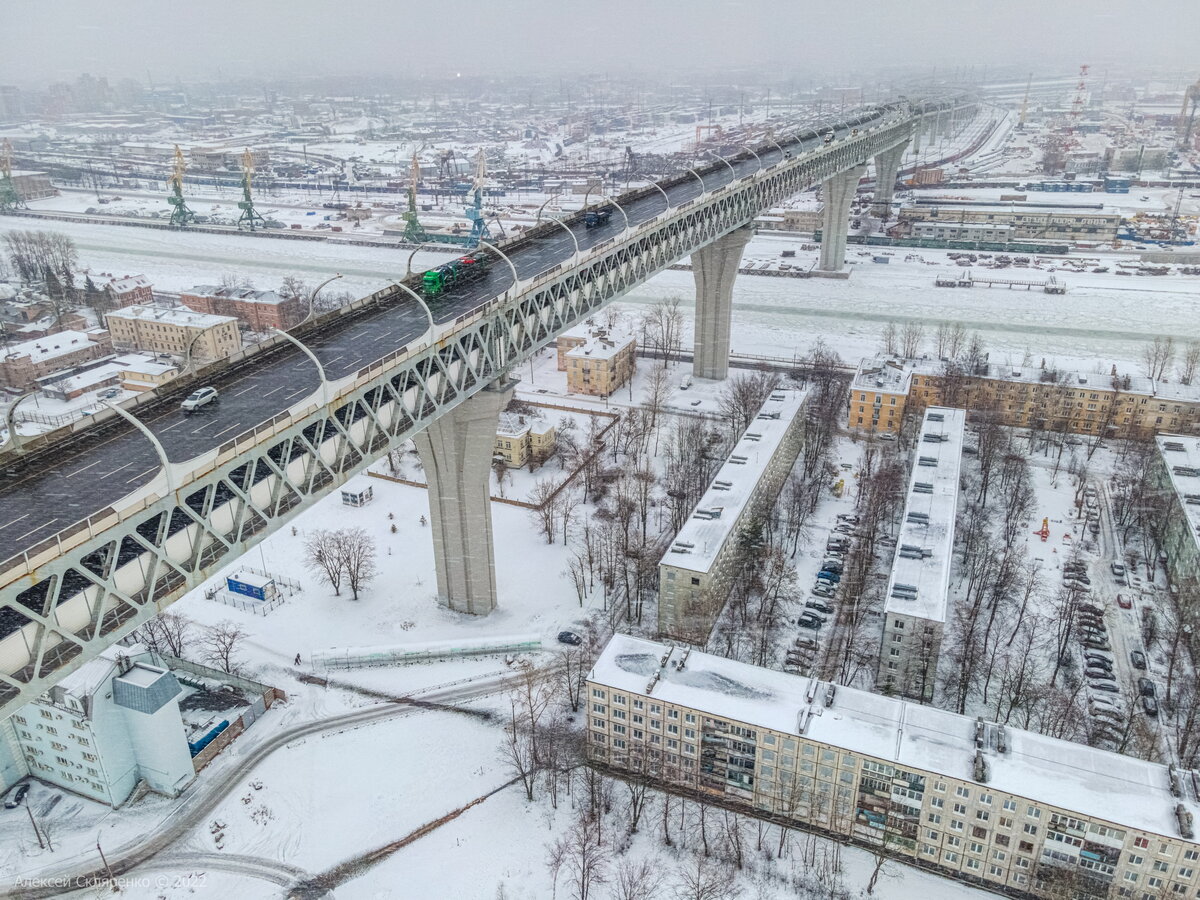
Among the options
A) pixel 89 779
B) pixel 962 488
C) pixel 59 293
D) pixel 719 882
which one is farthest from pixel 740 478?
pixel 59 293

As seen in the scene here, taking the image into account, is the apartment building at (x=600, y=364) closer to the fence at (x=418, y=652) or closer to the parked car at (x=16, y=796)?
the fence at (x=418, y=652)

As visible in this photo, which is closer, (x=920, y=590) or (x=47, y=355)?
(x=920, y=590)

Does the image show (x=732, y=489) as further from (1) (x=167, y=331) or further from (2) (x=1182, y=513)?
(1) (x=167, y=331)

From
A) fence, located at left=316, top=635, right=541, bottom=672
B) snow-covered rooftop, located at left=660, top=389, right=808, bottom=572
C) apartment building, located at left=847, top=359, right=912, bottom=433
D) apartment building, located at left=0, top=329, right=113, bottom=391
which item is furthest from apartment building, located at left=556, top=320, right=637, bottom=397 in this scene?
apartment building, located at left=0, top=329, right=113, bottom=391

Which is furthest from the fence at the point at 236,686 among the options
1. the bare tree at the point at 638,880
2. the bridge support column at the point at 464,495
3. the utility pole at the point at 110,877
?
the bare tree at the point at 638,880

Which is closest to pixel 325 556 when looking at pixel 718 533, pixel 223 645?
pixel 223 645

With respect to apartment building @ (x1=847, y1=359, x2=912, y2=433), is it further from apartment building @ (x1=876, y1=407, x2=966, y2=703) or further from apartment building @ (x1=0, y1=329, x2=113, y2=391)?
apartment building @ (x1=0, y1=329, x2=113, y2=391)
